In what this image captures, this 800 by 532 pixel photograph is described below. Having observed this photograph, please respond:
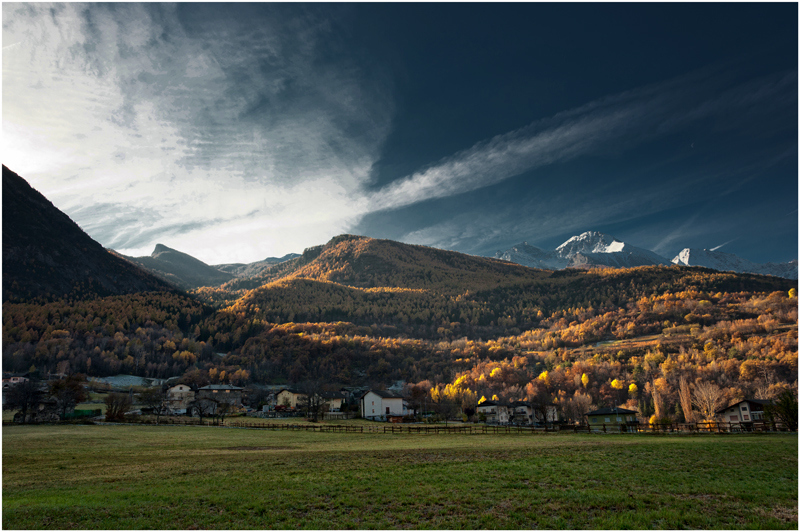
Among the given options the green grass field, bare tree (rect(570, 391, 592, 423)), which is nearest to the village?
bare tree (rect(570, 391, 592, 423))

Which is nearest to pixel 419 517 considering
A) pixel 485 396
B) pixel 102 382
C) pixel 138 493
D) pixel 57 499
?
pixel 138 493

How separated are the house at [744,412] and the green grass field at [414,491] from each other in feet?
177

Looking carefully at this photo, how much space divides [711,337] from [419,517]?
208 meters

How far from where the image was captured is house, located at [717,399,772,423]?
216 ft

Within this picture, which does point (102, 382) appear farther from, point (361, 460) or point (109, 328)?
point (361, 460)

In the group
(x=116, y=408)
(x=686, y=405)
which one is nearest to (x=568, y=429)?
(x=686, y=405)

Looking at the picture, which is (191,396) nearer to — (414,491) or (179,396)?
(179,396)

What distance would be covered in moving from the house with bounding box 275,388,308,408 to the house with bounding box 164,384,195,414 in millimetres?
24433

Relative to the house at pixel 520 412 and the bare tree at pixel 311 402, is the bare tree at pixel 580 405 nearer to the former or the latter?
the house at pixel 520 412

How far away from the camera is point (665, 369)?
5108 inches

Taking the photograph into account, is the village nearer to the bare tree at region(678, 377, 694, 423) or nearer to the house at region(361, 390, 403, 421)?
the house at region(361, 390, 403, 421)

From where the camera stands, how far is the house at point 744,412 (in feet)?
216

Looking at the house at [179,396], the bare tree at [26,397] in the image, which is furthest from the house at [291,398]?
the bare tree at [26,397]

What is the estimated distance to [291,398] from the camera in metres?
118
